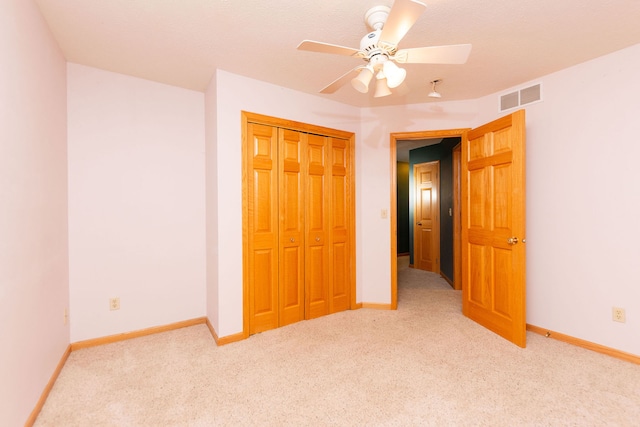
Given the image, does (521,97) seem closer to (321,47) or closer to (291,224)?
(321,47)

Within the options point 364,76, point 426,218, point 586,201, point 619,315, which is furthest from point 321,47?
point 426,218

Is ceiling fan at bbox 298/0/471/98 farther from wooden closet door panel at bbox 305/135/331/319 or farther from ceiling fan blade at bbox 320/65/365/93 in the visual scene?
wooden closet door panel at bbox 305/135/331/319

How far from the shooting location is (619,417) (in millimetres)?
1658

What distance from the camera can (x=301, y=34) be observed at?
2.05 m

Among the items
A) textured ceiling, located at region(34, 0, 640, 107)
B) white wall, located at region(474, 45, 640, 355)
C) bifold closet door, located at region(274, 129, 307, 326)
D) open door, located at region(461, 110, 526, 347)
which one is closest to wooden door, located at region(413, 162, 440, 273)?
open door, located at region(461, 110, 526, 347)

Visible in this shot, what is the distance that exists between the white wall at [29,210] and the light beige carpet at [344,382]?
377 millimetres

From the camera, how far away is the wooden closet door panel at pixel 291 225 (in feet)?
9.66

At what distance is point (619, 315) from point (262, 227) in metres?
3.11

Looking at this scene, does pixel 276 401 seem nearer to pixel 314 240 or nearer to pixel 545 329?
pixel 314 240

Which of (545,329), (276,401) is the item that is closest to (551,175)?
(545,329)

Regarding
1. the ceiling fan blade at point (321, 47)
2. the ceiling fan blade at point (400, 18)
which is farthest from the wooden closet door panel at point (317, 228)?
the ceiling fan blade at point (400, 18)

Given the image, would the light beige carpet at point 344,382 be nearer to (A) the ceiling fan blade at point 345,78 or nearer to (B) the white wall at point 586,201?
(B) the white wall at point 586,201

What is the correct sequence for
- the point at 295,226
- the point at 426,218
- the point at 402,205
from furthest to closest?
1. the point at 402,205
2. the point at 426,218
3. the point at 295,226

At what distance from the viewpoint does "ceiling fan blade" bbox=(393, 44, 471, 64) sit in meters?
1.55
